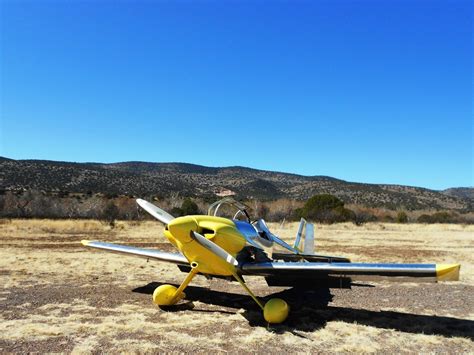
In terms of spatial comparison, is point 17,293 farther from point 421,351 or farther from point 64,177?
point 64,177

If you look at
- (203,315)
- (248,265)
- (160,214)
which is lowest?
(203,315)

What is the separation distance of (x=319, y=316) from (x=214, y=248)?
106 inches

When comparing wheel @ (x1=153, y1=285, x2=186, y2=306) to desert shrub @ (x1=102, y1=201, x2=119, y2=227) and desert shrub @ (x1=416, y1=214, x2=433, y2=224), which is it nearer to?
desert shrub @ (x1=102, y1=201, x2=119, y2=227)

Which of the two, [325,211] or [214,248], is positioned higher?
[325,211]

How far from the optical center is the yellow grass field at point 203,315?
6215 mm

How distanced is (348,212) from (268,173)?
70.4 metres

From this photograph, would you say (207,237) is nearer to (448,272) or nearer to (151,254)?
(151,254)

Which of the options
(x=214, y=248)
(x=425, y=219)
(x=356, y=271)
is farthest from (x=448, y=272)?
(x=425, y=219)

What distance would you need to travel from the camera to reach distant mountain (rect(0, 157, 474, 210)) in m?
64.8

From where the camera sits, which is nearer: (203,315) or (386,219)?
(203,315)

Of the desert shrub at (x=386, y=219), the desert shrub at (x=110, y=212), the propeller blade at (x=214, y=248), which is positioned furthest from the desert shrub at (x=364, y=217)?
the propeller blade at (x=214, y=248)

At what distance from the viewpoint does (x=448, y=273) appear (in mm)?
6488

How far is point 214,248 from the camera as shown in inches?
283

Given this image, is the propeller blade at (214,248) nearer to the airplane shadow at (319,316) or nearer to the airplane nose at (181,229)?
the airplane nose at (181,229)
